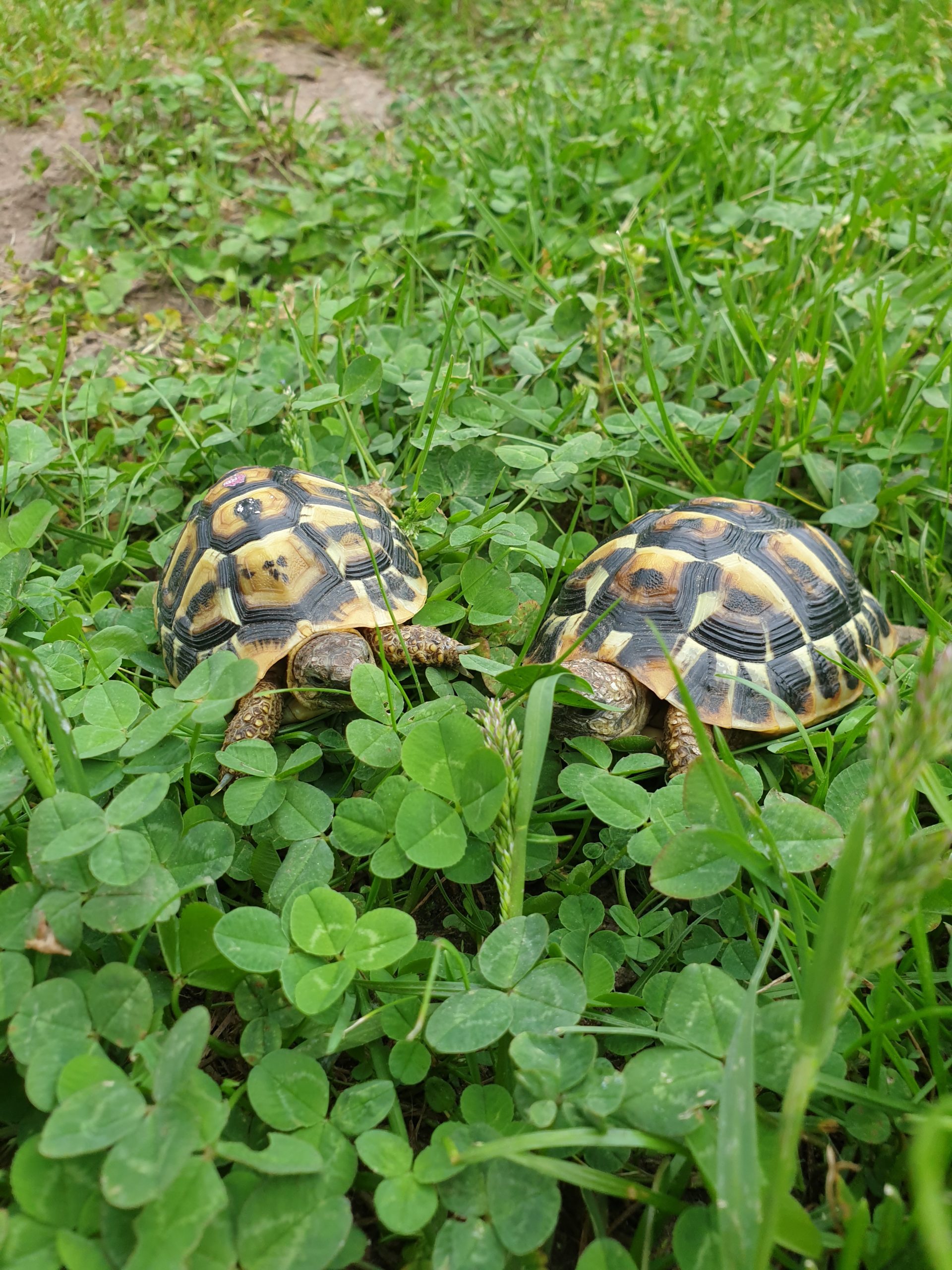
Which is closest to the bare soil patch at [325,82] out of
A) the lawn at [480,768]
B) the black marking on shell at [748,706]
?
the lawn at [480,768]

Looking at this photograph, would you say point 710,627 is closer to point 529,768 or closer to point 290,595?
point 529,768

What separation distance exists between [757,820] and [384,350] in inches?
97.2

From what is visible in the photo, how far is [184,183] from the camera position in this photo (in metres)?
4.70

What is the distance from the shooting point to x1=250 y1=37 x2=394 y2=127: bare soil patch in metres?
5.71

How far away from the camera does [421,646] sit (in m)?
2.29

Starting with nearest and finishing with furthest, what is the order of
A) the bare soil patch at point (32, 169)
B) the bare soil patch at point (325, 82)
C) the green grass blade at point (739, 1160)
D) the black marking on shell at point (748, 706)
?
the green grass blade at point (739, 1160), the black marking on shell at point (748, 706), the bare soil patch at point (32, 169), the bare soil patch at point (325, 82)

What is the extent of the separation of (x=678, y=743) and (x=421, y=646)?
703 mm

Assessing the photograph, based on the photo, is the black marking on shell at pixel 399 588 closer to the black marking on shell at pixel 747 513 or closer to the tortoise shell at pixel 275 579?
the tortoise shell at pixel 275 579

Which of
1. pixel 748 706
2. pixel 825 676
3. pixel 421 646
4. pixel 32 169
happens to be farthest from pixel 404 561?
pixel 32 169

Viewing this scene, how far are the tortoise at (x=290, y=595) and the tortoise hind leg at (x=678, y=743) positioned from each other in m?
0.57

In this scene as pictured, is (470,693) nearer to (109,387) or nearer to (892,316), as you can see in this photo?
(109,387)

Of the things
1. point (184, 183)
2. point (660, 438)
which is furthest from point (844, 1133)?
point (184, 183)

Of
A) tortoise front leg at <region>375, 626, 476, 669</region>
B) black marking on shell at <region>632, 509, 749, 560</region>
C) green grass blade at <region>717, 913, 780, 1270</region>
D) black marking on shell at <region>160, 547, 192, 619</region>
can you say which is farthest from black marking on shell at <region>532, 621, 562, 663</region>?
green grass blade at <region>717, 913, 780, 1270</region>

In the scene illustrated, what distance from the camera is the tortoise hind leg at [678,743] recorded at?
2.14 metres
